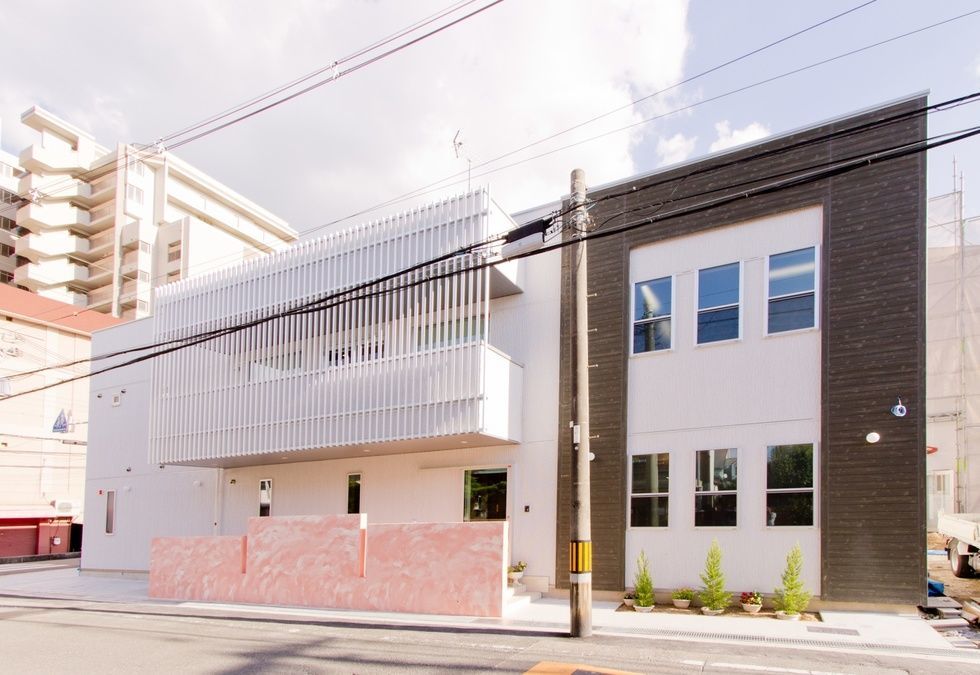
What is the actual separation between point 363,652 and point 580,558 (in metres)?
3.22

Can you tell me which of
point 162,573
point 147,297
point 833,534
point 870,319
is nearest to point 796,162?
point 870,319

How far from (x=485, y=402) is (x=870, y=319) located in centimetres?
704

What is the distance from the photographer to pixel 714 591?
12.7 m

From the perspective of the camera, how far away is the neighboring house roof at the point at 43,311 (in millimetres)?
39969

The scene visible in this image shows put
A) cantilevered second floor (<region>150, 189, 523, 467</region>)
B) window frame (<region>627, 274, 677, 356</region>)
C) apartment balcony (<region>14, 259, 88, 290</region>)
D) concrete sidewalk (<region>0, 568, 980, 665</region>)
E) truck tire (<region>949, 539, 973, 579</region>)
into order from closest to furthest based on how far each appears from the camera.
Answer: concrete sidewalk (<region>0, 568, 980, 665</region>), window frame (<region>627, 274, 677, 356</region>), truck tire (<region>949, 539, 973, 579</region>), cantilevered second floor (<region>150, 189, 523, 467</region>), apartment balcony (<region>14, 259, 88, 290</region>)

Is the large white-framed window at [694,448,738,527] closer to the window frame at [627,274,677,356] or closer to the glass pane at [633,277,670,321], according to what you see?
the window frame at [627,274,677,356]

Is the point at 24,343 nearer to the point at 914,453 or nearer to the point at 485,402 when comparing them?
the point at 485,402

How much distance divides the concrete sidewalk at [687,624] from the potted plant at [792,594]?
0.90ft

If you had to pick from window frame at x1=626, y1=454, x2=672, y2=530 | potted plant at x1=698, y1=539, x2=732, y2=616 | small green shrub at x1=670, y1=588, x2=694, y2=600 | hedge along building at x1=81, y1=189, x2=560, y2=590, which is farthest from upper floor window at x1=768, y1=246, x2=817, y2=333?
small green shrub at x1=670, y1=588, x2=694, y2=600

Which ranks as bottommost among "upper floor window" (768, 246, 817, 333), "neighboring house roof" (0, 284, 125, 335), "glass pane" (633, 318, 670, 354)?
"glass pane" (633, 318, 670, 354)

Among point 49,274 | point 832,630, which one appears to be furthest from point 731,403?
point 49,274

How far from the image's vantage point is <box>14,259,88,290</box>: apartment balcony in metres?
56.1

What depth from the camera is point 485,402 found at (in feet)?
49.1

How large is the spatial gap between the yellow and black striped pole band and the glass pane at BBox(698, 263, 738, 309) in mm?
5814
